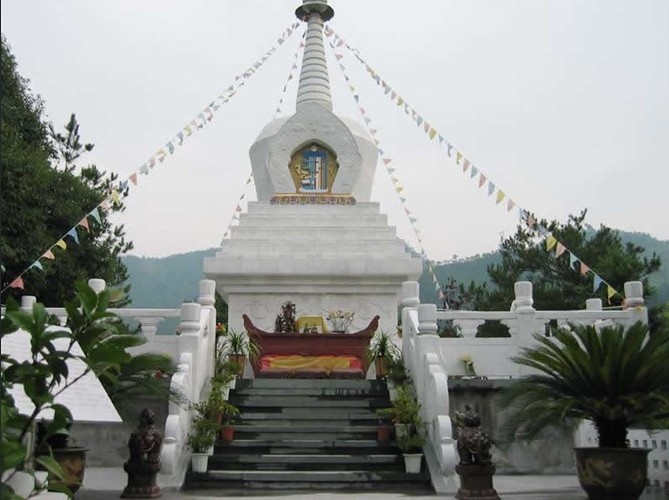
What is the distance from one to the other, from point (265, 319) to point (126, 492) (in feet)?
28.8

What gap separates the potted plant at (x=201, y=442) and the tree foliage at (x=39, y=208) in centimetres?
873

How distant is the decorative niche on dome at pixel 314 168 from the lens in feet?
68.1

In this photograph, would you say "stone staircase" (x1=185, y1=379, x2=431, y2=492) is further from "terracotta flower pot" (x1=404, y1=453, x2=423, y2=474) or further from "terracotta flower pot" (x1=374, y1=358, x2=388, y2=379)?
"terracotta flower pot" (x1=374, y1=358, x2=388, y2=379)

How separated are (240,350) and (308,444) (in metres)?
3.40

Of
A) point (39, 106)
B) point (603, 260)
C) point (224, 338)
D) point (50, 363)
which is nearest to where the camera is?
point (50, 363)

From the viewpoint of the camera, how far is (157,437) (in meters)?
9.14

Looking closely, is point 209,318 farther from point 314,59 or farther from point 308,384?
point 314,59

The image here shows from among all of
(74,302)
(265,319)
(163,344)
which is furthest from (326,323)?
(74,302)

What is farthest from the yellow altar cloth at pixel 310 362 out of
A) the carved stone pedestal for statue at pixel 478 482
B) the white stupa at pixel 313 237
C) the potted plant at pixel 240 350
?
the carved stone pedestal for statue at pixel 478 482

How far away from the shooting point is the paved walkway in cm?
916

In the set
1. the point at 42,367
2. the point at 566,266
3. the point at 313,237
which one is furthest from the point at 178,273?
the point at 42,367

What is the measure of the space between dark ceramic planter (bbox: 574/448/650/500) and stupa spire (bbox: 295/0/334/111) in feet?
51.5

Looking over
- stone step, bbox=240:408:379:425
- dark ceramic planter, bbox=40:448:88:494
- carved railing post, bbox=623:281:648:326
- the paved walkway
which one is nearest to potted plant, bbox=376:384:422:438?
stone step, bbox=240:408:379:425

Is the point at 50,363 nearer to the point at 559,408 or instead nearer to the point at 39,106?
the point at 559,408
